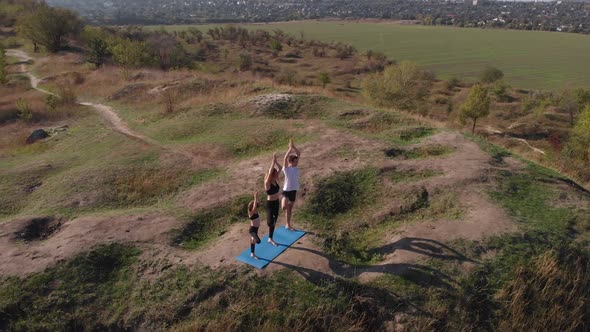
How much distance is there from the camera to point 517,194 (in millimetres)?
13305

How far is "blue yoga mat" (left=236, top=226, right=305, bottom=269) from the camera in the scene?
33.8ft

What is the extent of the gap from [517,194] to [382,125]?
7723 mm

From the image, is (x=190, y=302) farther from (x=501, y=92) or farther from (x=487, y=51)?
(x=487, y=51)

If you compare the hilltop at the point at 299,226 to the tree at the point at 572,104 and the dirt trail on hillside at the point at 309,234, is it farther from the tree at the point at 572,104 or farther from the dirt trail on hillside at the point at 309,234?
the tree at the point at 572,104

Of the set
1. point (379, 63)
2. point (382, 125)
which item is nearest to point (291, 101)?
point (382, 125)

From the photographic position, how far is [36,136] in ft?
77.7

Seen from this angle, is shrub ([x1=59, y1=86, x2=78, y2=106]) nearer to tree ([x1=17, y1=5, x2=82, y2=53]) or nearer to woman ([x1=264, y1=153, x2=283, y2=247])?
Result: woman ([x1=264, y1=153, x2=283, y2=247])

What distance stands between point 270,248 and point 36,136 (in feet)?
63.7

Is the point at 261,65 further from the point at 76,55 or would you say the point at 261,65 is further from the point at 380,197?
the point at 380,197

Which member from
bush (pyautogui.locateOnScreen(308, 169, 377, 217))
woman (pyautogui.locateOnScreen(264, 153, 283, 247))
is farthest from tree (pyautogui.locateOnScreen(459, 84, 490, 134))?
woman (pyautogui.locateOnScreen(264, 153, 283, 247))

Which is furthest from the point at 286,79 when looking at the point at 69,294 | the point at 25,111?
the point at 69,294

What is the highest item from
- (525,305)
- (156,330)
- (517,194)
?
(517,194)

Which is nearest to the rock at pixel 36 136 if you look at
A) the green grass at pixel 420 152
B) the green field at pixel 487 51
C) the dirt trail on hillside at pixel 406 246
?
the dirt trail on hillside at pixel 406 246

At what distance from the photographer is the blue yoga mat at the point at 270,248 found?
10302mm
